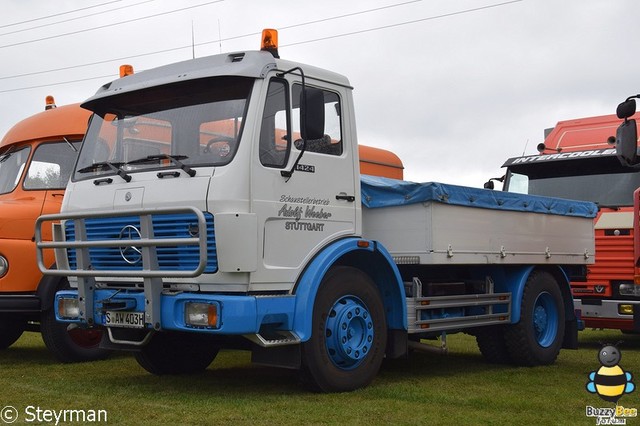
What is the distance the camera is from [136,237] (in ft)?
23.3

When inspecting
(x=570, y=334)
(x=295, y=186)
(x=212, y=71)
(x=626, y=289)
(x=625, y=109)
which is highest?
(x=212, y=71)

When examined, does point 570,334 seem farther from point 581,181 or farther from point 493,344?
point 581,181

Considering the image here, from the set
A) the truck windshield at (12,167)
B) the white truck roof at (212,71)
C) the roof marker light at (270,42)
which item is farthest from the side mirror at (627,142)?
the truck windshield at (12,167)

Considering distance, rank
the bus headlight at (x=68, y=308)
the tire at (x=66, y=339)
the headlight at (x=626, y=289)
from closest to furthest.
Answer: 1. the bus headlight at (x=68, y=308)
2. the tire at (x=66, y=339)
3. the headlight at (x=626, y=289)

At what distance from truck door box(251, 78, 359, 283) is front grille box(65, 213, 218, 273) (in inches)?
18.8

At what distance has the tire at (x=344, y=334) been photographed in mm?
7129

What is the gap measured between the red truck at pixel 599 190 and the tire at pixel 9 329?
23.1ft

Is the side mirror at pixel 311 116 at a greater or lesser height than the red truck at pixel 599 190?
greater

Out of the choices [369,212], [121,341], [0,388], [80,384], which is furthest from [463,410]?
[0,388]

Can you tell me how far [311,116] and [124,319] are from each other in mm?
2300

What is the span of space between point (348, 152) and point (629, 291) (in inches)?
218

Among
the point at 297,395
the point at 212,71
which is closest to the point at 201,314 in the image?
the point at 297,395

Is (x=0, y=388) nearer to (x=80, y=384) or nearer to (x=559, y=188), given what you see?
(x=80, y=384)

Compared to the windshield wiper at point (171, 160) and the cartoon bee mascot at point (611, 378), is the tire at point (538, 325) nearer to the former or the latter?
the cartoon bee mascot at point (611, 378)
